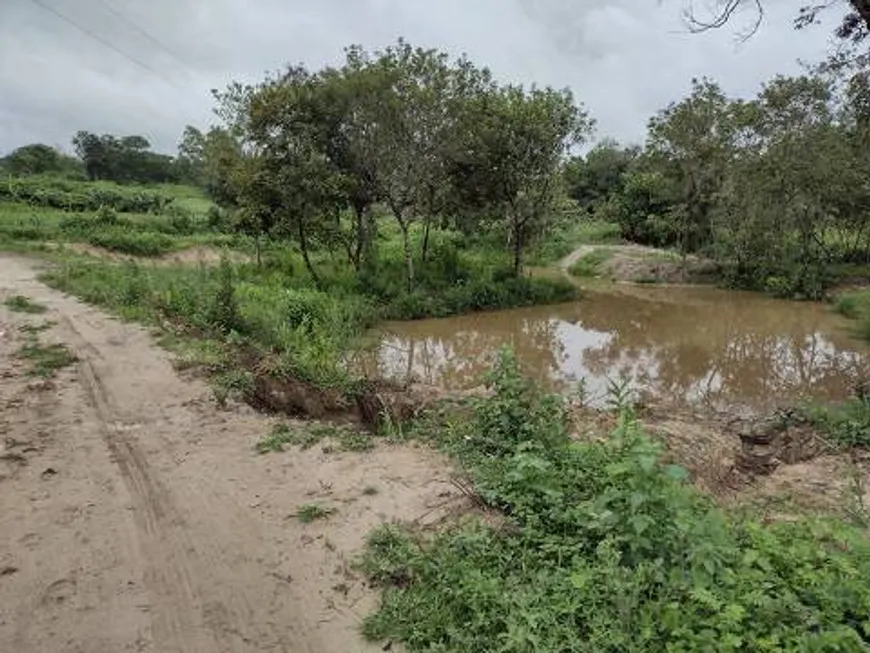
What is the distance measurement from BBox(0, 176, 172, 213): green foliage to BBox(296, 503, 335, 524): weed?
31999 mm

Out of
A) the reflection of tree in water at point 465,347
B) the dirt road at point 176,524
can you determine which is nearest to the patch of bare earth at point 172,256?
the reflection of tree in water at point 465,347

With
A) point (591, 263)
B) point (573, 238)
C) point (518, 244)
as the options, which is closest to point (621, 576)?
point (518, 244)

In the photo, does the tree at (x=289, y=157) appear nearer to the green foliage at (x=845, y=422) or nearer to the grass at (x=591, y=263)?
the green foliage at (x=845, y=422)

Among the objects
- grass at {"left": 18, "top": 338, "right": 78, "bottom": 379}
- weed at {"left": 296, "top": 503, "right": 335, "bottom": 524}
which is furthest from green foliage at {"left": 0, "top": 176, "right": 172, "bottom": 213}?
weed at {"left": 296, "top": 503, "right": 335, "bottom": 524}

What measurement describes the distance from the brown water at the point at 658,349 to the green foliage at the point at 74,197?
23.3 metres

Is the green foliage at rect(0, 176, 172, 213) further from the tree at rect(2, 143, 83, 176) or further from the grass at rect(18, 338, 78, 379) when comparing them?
the grass at rect(18, 338, 78, 379)

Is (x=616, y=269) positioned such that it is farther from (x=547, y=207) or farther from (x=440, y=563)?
(x=440, y=563)

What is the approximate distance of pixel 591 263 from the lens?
30703mm

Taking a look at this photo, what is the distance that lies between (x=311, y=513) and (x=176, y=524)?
0.91 meters

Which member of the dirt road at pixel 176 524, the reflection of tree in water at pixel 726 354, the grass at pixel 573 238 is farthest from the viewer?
the grass at pixel 573 238

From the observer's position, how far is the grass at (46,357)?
8.63 m

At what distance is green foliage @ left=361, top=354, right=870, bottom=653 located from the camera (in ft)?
10.3

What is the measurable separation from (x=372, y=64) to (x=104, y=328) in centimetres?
1048

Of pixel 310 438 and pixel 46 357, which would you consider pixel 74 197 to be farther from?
pixel 310 438
